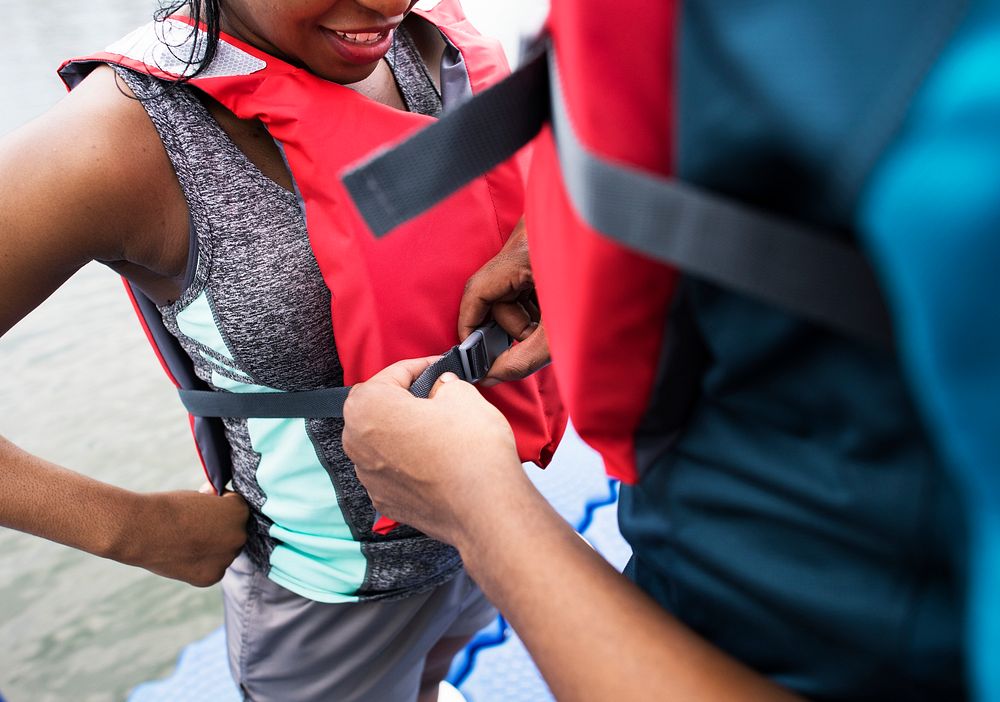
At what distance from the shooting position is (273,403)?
98cm

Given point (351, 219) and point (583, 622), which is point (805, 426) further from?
point (351, 219)

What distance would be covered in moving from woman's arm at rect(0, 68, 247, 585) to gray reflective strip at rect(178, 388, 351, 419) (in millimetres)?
157

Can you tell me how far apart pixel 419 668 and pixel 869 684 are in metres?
1.03

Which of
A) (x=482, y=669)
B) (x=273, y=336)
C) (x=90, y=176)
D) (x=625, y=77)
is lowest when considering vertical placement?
(x=482, y=669)

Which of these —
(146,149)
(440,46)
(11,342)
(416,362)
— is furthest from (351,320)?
(11,342)

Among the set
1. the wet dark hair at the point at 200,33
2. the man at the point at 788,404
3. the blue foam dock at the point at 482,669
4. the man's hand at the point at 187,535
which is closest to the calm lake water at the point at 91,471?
the blue foam dock at the point at 482,669

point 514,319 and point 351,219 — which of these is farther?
point 514,319

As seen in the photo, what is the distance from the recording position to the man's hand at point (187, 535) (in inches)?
41.4

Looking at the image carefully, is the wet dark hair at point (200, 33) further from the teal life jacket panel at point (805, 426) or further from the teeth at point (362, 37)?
the teal life jacket panel at point (805, 426)

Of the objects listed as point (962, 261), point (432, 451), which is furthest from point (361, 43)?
point (962, 261)

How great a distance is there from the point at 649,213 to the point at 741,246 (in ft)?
0.16

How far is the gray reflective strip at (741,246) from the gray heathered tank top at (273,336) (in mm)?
593

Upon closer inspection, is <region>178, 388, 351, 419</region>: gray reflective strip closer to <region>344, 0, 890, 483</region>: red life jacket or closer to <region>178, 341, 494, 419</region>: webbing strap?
<region>178, 341, 494, 419</region>: webbing strap

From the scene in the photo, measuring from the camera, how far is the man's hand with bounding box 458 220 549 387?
0.93 m
